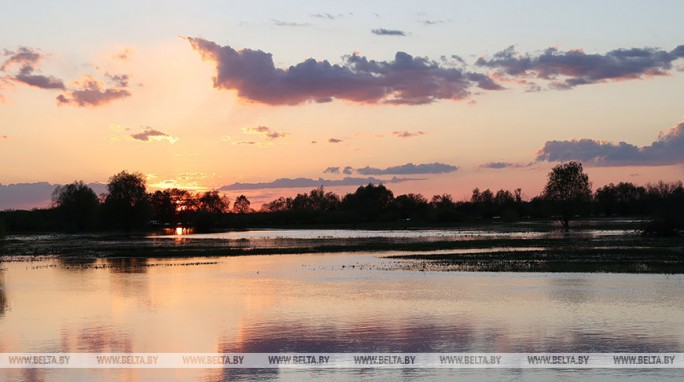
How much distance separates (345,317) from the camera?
3288 cm

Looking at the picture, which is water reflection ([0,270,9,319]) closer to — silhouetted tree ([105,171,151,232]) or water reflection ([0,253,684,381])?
water reflection ([0,253,684,381])

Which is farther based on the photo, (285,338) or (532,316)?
(532,316)

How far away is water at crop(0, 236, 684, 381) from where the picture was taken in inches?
969

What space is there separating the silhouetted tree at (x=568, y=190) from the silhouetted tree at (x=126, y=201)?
98.3 m

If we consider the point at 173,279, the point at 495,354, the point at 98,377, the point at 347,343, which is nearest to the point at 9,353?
the point at 98,377

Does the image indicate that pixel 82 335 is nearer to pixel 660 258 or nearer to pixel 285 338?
pixel 285 338

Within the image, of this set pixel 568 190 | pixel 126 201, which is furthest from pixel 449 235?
pixel 126 201

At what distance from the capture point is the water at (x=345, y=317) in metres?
24.6

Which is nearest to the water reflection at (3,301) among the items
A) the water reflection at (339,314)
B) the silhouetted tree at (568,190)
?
the water reflection at (339,314)

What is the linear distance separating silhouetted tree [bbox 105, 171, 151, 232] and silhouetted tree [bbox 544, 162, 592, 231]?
98.3 meters

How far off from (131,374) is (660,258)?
49473mm

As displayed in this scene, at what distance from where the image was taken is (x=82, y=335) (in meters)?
29.6

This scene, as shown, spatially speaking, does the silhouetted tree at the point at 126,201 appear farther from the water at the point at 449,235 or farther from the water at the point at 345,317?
the water at the point at 345,317

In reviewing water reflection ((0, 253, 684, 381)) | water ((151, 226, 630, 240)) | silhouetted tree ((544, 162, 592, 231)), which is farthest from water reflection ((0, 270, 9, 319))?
silhouetted tree ((544, 162, 592, 231))
